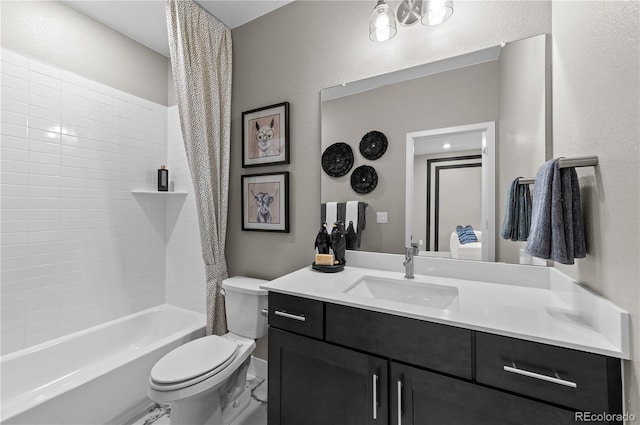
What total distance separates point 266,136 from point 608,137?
1.73 meters

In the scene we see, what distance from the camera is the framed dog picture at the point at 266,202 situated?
1.93 m

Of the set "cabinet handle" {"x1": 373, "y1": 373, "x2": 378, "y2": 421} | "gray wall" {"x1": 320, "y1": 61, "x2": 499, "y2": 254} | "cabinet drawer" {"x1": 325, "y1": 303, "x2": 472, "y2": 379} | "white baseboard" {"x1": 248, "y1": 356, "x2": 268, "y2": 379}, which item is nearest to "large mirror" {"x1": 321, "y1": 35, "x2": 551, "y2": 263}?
"gray wall" {"x1": 320, "y1": 61, "x2": 499, "y2": 254}

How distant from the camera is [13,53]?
5.41 ft

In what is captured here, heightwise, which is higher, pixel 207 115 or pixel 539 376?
pixel 207 115

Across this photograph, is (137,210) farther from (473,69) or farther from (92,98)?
(473,69)

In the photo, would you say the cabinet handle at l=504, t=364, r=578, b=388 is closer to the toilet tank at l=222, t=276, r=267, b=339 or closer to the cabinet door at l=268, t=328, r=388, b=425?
the cabinet door at l=268, t=328, r=388, b=425

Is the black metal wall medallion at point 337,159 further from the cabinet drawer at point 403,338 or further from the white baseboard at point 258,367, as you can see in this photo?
the white baseboard at point 258,367

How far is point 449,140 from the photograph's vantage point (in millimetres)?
1405

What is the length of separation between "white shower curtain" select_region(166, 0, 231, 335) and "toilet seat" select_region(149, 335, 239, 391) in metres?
0.36

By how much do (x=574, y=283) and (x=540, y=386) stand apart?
41cm

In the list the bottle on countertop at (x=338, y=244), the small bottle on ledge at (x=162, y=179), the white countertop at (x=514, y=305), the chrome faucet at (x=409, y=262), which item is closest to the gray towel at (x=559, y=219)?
the white countertop at (x=514, y=305)

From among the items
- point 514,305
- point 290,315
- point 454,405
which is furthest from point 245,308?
point 514,305

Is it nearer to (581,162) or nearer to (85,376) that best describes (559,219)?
(581,162)

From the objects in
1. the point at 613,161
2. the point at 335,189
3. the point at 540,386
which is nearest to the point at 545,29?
the point at 613,161
